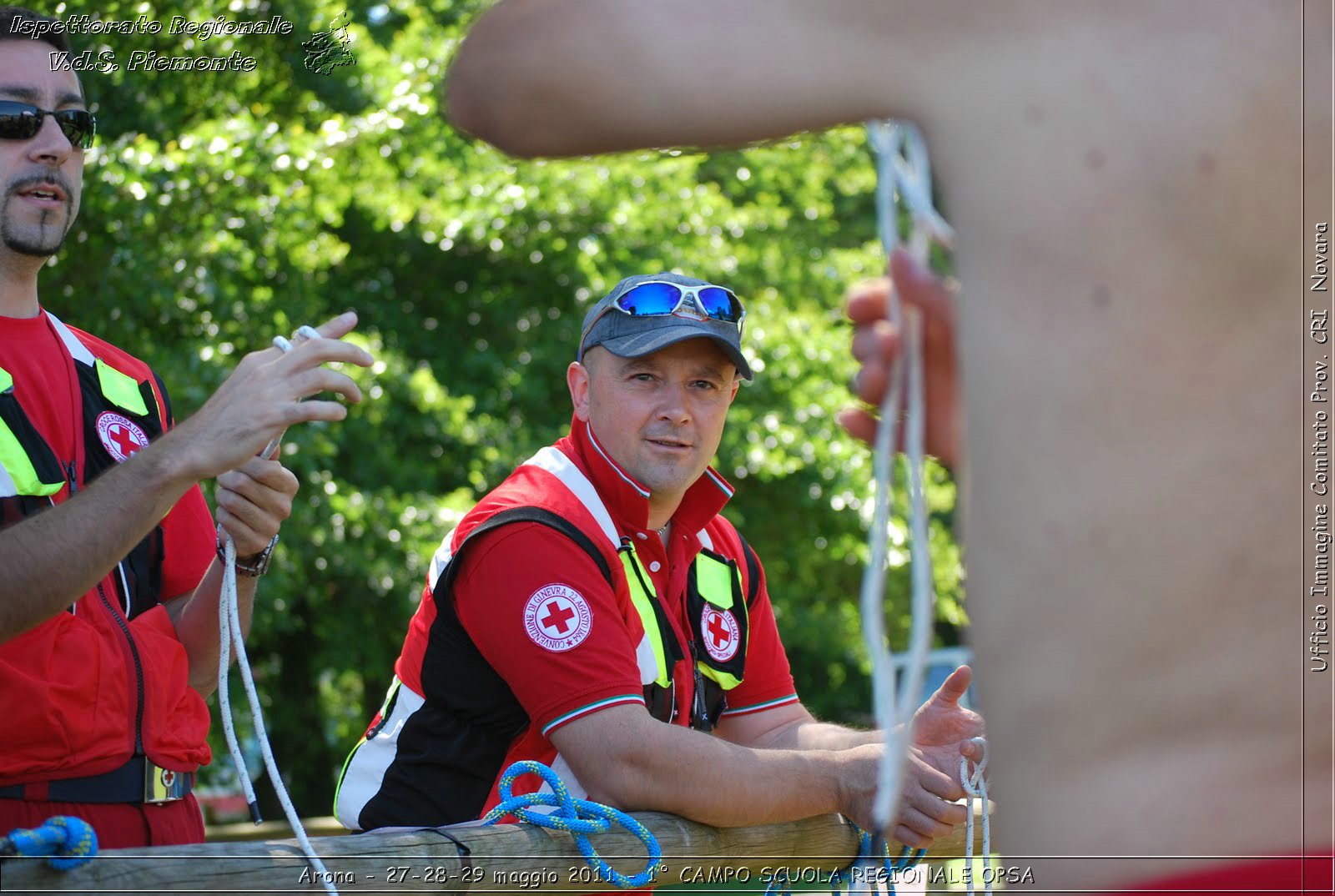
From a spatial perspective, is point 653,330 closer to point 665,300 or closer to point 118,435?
point 665,300

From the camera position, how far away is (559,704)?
2.57 meters

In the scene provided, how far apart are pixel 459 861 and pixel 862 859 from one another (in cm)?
114

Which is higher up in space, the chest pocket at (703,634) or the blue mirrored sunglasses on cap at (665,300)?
the blue mirrored sunglasses on cap at (665,300)

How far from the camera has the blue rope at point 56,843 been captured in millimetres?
1724

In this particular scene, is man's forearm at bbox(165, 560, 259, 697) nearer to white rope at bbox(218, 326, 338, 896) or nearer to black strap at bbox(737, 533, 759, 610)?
white rope at bbox(218, 326, 338, 896)

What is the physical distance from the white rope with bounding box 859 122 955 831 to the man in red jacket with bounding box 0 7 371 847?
1281mm

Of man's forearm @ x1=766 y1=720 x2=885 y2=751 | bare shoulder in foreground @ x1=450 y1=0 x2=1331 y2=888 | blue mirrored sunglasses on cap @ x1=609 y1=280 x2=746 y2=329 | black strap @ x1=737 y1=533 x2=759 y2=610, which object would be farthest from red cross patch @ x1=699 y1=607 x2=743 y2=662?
bare shoulder in foreground @ x1=450 y1=0 x2=1331 y2=888

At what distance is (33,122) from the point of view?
2.77 metres

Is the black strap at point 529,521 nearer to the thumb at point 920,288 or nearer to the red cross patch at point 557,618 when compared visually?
the red cross patch at point 557,618

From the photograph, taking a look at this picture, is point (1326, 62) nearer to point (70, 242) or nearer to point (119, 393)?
point (119, 393)

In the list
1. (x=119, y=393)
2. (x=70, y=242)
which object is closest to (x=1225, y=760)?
(x=119, y=393)

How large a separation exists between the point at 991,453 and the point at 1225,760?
0.97 ft

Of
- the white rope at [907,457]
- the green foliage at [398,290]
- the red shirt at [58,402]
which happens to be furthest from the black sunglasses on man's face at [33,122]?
the green foliage at [398,290]

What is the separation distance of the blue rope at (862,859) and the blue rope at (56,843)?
157cm
